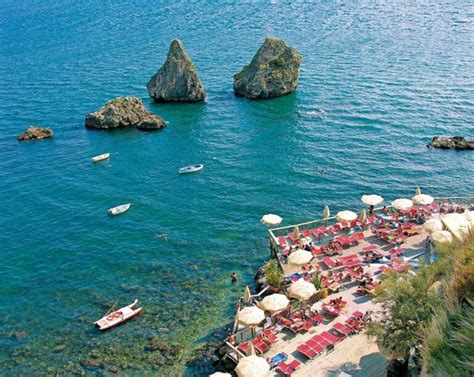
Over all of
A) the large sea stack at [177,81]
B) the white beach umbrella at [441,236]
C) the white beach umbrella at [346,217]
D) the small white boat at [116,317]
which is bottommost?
the small white boat at [116,317]

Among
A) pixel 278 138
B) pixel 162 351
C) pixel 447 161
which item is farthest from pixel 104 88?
pixel 162 351

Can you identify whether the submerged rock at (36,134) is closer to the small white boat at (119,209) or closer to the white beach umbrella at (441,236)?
the small white boat at (119,209)

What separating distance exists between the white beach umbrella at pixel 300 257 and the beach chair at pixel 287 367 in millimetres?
9637

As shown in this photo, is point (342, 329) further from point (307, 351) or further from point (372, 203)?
point (372, 203)

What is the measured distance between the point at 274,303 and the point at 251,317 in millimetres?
1985

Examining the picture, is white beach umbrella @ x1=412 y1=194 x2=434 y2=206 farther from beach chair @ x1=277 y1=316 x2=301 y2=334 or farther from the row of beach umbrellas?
beach chair @ x1=277 y1=316 x2=301 y2=334

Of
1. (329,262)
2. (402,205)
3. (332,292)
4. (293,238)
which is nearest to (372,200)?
(402,205)

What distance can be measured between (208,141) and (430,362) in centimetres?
5343

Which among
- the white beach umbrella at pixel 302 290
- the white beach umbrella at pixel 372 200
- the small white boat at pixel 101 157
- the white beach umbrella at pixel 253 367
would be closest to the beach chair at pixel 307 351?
the white beach umbrella at pixel 253 367

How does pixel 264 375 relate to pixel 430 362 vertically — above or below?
below

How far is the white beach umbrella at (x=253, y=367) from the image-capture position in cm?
2677

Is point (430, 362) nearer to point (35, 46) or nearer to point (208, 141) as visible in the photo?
point (208, 141)

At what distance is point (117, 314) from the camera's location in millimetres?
36906

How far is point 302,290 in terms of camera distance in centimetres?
3250
